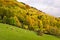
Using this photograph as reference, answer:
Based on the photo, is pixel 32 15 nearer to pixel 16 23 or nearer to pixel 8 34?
pixel 16 23

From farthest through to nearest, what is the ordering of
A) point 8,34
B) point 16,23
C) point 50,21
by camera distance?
point 50,21 → point 16,23 → point 8,34

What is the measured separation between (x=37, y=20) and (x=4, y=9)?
10628mm

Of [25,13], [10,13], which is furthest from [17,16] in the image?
[25,13]

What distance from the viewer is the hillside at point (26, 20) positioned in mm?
55250

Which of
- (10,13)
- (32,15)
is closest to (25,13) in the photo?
(32,15)

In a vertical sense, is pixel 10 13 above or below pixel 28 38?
above

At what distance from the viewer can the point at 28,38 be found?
4334cm

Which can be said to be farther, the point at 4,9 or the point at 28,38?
the point at 4,9

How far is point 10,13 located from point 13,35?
1834 centimetres

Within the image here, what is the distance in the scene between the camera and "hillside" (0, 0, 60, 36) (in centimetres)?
5525

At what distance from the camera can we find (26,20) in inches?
2330

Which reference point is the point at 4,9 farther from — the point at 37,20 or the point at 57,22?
the point at 57,22

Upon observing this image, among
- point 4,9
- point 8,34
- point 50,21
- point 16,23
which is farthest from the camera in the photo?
point 50,21

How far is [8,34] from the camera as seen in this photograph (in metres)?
42.2
